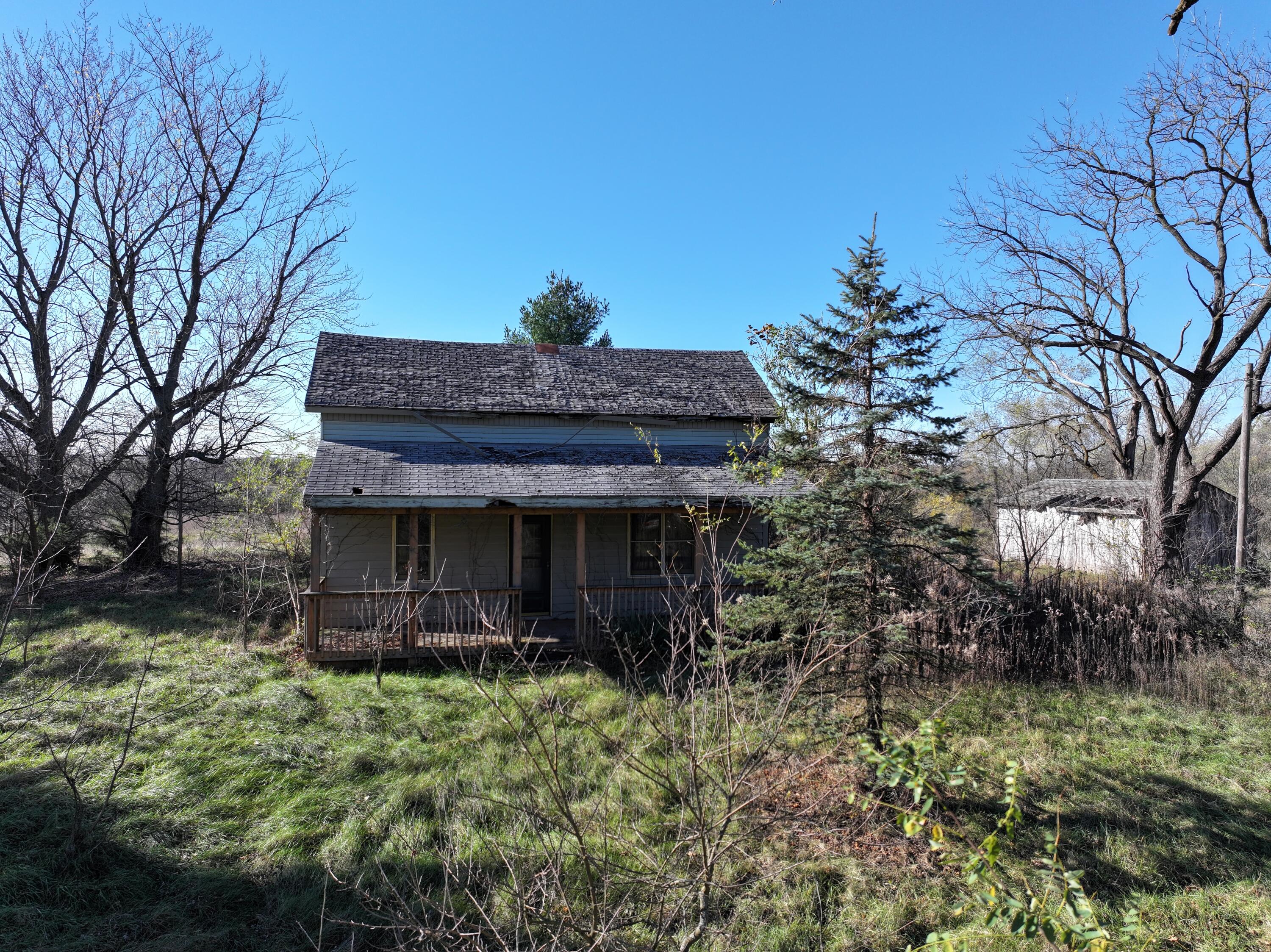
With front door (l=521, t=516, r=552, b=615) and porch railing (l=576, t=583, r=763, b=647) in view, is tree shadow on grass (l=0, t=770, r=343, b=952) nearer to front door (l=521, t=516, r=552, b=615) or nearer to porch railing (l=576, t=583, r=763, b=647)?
porch railing (l=576, t=583, r=763, b=647)

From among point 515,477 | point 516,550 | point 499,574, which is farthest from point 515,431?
point 499,574

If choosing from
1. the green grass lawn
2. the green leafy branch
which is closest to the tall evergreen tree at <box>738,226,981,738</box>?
the green grass lawn

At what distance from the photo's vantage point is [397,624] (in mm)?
9930

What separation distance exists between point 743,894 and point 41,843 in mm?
5415

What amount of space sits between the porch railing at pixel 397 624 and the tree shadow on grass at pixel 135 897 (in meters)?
3.90

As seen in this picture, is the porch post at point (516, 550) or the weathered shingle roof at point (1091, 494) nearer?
the porch post at point (516, 550)

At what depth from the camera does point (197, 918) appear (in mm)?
4492

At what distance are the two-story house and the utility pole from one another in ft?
26.2

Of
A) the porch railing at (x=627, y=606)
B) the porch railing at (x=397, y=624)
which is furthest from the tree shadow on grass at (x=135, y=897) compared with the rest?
the porch railing at (x=627, y=606)

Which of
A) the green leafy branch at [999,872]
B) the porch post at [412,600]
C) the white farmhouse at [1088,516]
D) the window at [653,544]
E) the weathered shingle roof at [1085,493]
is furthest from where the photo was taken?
the weathered shingle roof at [1085,493]

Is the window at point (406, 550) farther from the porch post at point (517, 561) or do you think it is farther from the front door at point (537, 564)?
the front door at point (537, 564)

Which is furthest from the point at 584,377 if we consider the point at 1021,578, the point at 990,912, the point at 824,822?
the point at 990,912

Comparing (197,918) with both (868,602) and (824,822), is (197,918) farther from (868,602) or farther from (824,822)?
(868,602)

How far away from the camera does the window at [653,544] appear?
45.4ft
